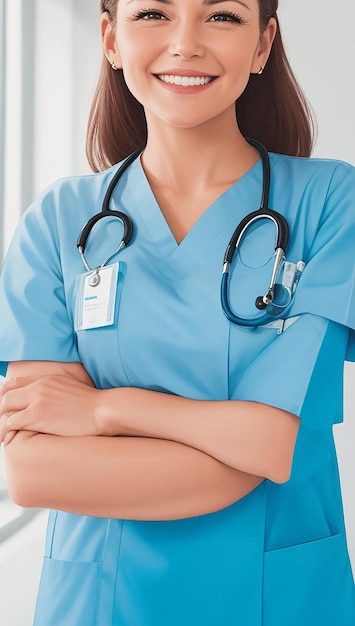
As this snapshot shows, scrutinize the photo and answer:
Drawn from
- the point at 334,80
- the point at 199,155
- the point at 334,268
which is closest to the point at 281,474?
the point at 334,268

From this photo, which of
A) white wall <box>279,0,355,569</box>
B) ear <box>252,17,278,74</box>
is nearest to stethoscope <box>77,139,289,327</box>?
ear <box>252,17,278,74</box>

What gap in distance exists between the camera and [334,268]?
3.96 ft

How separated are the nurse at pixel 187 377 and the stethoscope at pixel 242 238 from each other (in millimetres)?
19

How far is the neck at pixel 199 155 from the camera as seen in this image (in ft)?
4.41

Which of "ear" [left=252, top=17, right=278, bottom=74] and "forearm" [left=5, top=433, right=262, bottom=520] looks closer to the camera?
"forearm" [left=5, top=433, right=262, bottom=520]

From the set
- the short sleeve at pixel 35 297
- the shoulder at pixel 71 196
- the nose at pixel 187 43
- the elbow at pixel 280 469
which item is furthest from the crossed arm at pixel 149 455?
the nose at pixel 187 43

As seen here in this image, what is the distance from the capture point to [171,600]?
1.23m

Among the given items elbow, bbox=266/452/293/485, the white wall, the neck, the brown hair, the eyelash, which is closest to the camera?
elbow, bbox=266/452/293/485

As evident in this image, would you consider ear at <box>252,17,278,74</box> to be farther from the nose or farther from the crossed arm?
the crossed arm

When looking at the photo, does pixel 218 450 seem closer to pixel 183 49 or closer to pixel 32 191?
pixel 183 49

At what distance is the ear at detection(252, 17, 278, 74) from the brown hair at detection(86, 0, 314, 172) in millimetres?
87

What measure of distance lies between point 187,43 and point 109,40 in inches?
8.4

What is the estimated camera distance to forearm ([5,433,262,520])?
3.82 ft

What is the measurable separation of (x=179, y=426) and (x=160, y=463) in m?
0.05
